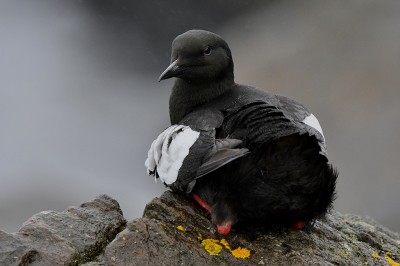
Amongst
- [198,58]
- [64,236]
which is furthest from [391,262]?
[64,236]

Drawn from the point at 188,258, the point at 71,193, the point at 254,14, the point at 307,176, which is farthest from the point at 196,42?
the point at 254,14

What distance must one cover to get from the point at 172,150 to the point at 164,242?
74cm

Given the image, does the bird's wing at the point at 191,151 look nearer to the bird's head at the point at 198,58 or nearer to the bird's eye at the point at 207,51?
the bird's head at the point at 198,58

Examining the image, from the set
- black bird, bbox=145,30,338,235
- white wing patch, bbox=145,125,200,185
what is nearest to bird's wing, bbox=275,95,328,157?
black bird, bbox=145,30,338,235

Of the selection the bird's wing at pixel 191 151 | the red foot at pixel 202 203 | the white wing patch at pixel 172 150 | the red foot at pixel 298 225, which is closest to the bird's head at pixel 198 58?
the bird's wing at pixel 191 151

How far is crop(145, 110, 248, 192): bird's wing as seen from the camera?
3170 mm

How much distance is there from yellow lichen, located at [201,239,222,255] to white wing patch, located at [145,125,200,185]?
0.54m

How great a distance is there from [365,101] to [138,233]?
7344mm

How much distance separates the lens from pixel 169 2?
1224 cm

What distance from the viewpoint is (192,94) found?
14.2ft

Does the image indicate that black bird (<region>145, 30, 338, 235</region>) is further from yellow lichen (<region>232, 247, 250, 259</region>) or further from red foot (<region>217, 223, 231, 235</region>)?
yellow lichen (<region>232, 247, 250, 259</region>)

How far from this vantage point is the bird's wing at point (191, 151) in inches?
125

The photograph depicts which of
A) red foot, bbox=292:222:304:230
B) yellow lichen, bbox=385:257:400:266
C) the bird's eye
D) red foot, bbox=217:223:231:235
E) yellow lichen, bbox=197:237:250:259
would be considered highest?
the bird's eye

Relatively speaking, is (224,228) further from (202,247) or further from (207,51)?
(207,51)
